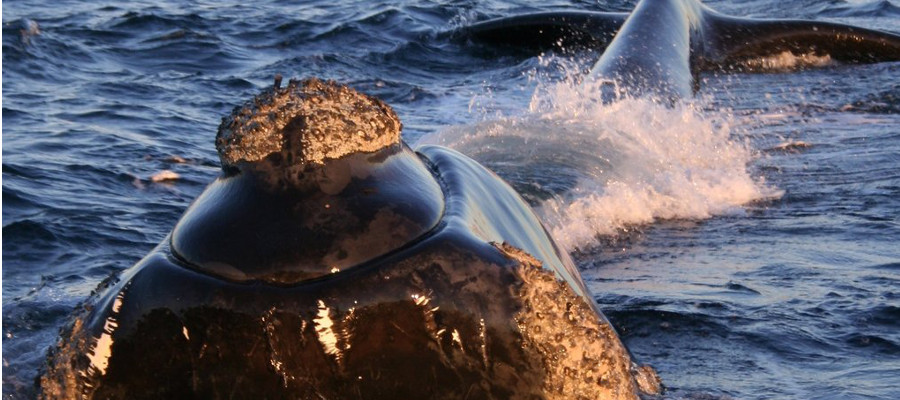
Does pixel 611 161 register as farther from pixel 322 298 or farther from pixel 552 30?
pixel 552 30

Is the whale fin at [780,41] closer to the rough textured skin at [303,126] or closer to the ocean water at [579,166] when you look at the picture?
the ocean water at [579,166]

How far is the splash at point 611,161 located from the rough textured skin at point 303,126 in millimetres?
3535

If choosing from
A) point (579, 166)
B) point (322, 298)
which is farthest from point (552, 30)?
point (322, 298)

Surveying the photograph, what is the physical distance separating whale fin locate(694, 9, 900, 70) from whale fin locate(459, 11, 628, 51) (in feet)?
4.08

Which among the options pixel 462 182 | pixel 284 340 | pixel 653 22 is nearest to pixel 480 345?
pixel 284 340

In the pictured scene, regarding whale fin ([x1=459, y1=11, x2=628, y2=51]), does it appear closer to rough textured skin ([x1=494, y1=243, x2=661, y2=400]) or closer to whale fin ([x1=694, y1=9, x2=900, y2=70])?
whale fin ([x1=694, y1=9, x2=900, y2=70])

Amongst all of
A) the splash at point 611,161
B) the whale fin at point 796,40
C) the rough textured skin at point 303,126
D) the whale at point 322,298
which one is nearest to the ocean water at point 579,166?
the splash at point 611,161

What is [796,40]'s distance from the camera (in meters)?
12.9

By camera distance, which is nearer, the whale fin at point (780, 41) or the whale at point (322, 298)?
the whale at point (322, 298)

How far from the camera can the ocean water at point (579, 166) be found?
4816 mm

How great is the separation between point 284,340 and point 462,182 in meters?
0.74

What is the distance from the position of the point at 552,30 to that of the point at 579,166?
7016mm

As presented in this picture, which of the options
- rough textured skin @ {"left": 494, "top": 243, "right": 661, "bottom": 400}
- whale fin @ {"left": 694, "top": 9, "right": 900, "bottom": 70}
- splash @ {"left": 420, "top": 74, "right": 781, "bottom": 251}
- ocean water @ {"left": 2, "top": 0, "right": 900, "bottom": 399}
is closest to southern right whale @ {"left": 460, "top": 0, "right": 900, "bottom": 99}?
whale fin @ {"left": 694, "top": 9, "right": 900, "bottom": 70}

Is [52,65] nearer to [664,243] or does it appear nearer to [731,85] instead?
[731,85]
